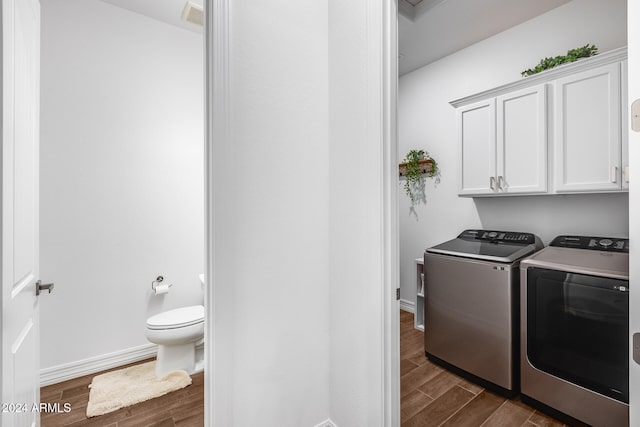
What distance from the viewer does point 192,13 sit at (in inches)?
88.2

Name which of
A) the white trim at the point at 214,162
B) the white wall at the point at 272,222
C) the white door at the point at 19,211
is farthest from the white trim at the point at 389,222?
the white door at the point at 19,211

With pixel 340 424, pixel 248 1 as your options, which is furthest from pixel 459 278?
pixel 248 1

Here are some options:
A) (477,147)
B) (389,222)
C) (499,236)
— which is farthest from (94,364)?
(477,147)

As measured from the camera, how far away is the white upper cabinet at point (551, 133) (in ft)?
5.73

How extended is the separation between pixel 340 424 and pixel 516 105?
2.42m

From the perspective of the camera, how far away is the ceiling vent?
2.16 meters

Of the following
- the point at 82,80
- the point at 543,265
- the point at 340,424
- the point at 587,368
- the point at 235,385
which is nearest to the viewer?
the point at 235,385

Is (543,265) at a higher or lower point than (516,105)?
lower

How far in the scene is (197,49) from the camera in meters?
2.59

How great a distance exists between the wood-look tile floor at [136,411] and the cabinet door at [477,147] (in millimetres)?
2564

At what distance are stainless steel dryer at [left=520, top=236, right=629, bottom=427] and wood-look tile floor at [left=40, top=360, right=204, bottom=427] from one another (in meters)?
2.04

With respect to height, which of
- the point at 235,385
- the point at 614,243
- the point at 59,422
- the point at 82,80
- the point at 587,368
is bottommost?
the point at 59,422

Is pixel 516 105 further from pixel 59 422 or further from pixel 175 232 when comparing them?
pixel 59 422

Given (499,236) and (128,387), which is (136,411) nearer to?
(128,387)
